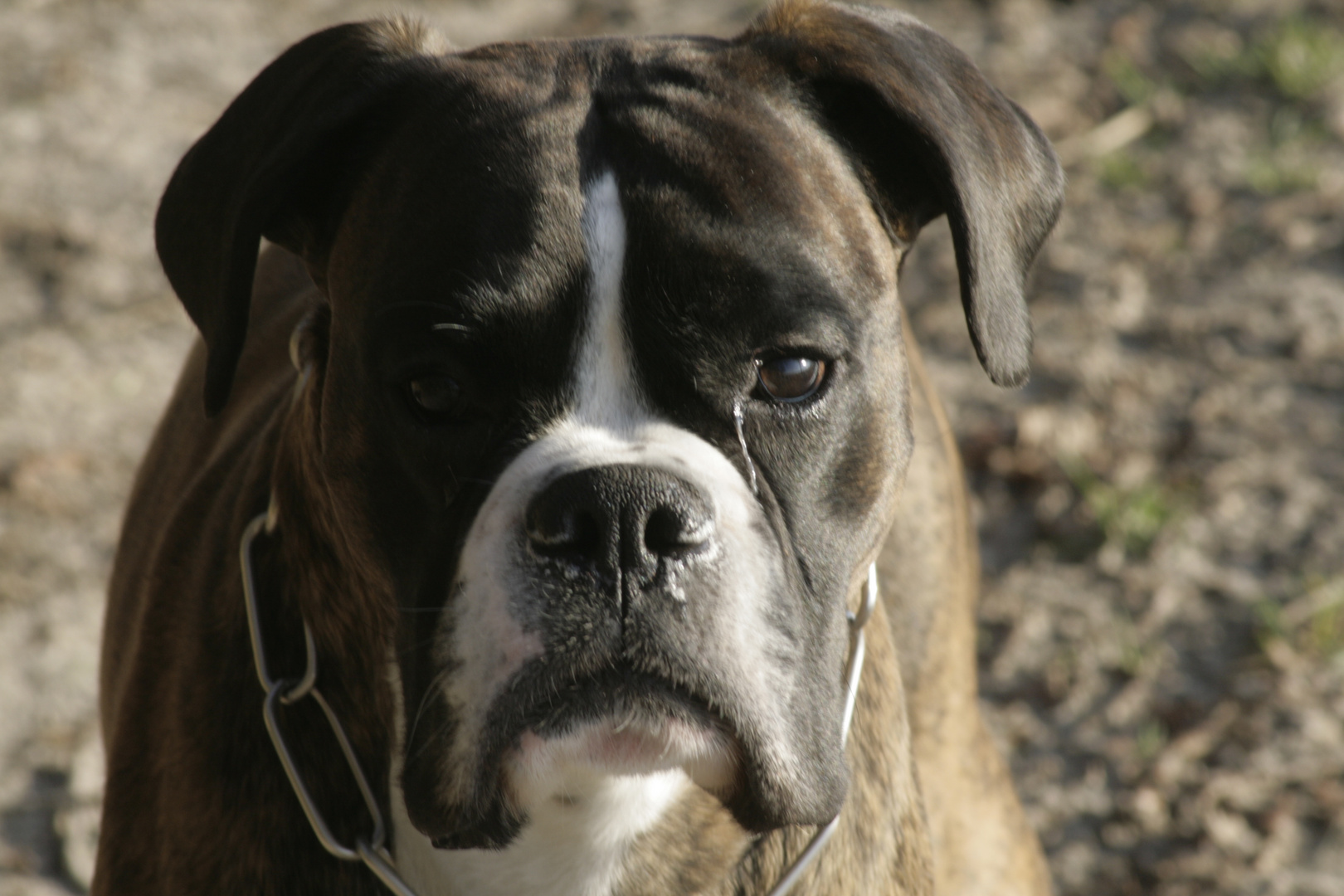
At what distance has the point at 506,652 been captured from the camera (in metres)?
2.01

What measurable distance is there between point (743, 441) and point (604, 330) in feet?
0.83

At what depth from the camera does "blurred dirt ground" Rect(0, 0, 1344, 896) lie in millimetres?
3977

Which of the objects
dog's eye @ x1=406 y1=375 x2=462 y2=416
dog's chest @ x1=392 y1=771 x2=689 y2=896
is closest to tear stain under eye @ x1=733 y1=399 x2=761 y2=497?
dog's eye @ x1=406 y1=375 x2=462 y2=416

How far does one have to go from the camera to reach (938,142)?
221 cm

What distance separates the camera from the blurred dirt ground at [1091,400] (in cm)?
398

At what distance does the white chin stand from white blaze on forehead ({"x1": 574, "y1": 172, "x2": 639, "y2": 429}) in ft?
1.37

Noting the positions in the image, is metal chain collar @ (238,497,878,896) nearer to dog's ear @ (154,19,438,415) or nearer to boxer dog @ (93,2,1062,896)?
boxer dog @ (93,2,1062,896)

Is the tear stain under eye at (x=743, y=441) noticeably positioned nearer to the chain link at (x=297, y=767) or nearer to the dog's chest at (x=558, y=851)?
the dog's chest at (x=558, y=851)

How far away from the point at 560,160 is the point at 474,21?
5.00m

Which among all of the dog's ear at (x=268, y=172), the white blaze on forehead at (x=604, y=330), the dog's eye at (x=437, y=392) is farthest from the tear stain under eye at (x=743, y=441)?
the dog's ear at (x=268, y=172)

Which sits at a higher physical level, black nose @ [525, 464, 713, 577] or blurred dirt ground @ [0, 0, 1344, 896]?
black nose @ [525, 464, 713, 577]

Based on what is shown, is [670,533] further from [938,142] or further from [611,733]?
[938,142]

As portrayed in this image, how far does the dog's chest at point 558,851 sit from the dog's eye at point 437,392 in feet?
2.08

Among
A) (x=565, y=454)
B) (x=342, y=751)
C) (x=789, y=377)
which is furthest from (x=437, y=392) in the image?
(x=342, y=751)
